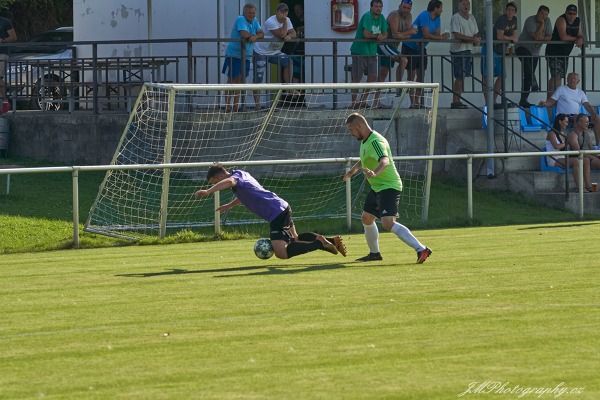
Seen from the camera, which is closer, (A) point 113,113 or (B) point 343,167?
(B) point 343,167

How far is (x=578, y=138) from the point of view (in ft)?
78.4

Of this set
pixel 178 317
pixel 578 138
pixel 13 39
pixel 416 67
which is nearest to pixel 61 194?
pixel 13 39

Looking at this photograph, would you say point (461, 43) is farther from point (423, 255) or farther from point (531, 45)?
point (423, 255)

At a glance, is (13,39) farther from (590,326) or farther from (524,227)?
(590,326)

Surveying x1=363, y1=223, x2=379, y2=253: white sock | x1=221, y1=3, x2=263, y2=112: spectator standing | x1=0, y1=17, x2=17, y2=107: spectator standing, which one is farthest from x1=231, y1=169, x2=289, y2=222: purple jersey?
x1=0, y1=17, x2=17, y2=107: spectator standing

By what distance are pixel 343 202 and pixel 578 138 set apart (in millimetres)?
5391

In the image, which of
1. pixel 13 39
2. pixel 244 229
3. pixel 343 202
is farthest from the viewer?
pixel 13 39

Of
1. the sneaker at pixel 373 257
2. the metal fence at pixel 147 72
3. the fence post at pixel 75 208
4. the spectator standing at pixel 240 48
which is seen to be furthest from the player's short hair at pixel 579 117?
the fence post at pixel 75 208

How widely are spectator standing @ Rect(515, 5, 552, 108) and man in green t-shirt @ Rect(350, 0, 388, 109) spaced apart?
357cm

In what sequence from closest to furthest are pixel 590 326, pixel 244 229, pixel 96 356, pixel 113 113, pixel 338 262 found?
pixel 96 356 → pixel 590 326 → pixel 338 262 → pixel 244 229 → pixel 113 113

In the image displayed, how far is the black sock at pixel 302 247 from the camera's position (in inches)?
570

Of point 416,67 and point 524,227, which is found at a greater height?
point 416,67

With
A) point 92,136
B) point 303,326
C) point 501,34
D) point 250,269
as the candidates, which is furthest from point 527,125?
point 303,326

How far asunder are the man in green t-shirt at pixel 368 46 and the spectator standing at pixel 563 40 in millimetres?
3990
